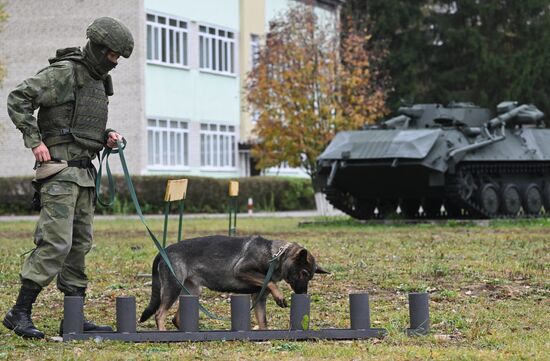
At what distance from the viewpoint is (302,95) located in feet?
134

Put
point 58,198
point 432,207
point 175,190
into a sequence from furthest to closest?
point 432,207, point 175,190, point 58,198

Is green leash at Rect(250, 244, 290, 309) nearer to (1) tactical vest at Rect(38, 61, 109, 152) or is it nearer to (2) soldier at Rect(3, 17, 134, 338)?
(2) soldier at Rect(3, 17, 134, 338)

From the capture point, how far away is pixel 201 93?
4909cm

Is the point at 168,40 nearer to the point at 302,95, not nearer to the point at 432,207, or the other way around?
the point at 302,95

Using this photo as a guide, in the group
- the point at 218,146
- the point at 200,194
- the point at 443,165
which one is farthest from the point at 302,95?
the point at 443,165

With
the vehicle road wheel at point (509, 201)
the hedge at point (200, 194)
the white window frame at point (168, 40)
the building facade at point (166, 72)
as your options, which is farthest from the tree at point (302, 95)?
the vehicle road wheel at point (509, 201)

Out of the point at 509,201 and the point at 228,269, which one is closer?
the point at 228,269

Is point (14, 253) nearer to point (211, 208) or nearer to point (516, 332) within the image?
point (516, 332)

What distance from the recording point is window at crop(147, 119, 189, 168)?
46438mm

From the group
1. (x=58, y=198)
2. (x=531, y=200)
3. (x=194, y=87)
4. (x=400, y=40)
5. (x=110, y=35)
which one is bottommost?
(x=58, y=198)

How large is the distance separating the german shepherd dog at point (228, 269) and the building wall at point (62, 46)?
115 ft

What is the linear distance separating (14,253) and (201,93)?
98.4ft

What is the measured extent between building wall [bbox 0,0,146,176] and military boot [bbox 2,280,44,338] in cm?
3547

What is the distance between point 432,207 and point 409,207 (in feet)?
1.80
